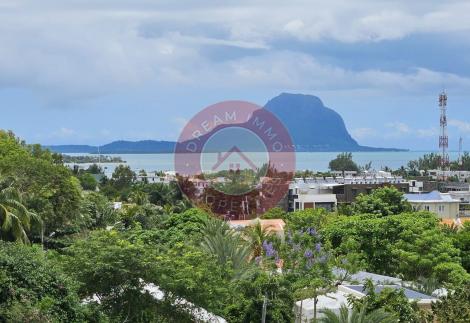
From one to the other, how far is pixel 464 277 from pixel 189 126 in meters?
24.8

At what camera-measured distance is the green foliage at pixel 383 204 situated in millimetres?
39875

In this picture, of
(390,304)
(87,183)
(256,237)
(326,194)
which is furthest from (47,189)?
(87,183)

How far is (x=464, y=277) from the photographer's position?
2566 centimetres

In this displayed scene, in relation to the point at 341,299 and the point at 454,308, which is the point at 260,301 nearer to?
the point at 341,299

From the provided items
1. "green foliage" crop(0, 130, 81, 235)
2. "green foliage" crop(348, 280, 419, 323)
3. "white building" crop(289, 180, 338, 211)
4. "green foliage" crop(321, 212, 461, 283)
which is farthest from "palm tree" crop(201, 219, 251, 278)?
"white building" crop(289, 180, 338, 211)

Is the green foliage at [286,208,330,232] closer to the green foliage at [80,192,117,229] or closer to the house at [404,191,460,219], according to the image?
the green foliage at [80,192,117,229]

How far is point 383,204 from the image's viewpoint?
4000cm

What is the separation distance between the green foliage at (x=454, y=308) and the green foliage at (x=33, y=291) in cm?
816

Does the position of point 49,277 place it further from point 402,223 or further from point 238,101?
point 238,101

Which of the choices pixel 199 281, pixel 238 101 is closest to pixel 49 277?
pixel 199 281

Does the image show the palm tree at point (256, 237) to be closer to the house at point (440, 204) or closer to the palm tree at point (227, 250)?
the palm tree at point (227, 250)

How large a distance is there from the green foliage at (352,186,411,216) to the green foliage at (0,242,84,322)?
2669 centimetres

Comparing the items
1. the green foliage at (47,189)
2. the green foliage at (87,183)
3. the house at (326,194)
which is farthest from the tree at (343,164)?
the green foliage at (47,189)

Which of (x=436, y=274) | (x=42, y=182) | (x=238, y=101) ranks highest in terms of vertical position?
(x=238, y=101)
